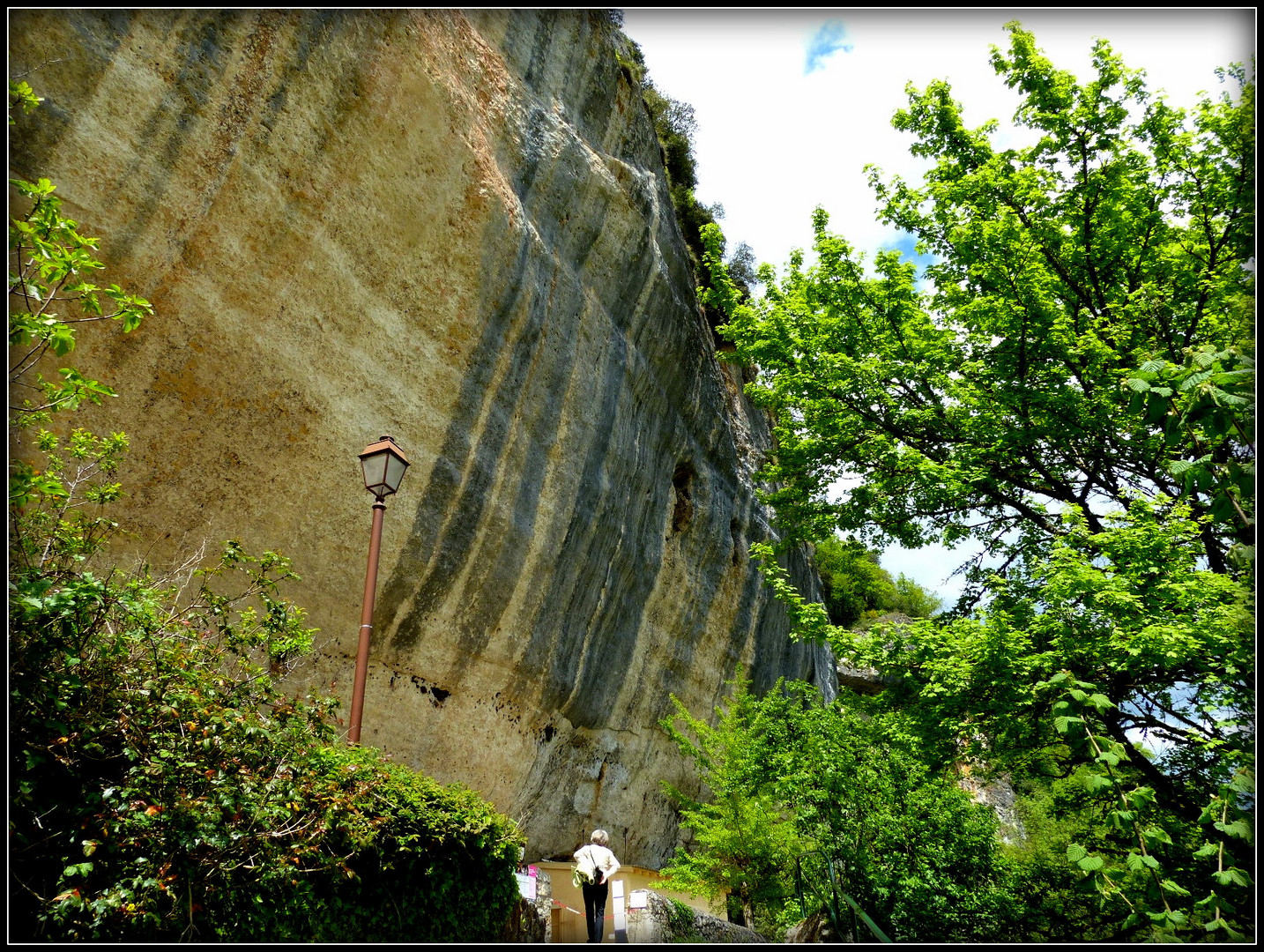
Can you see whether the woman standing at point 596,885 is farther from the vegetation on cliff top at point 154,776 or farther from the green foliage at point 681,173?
the green foliage at point 681,173

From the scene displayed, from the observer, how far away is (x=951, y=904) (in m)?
8.93

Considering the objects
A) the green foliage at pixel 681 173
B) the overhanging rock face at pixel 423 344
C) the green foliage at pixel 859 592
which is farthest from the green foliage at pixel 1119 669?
the green foliage at pixel 859 592

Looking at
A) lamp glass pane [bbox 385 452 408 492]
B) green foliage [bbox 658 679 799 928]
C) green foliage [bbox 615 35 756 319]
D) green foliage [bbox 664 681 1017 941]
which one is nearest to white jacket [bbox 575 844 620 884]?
green foliage [bbox 664 681 1017 941]

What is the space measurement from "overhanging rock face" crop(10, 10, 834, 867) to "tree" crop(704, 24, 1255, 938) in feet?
9.55

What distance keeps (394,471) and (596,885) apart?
419 cm

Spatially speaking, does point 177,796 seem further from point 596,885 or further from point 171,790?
point 596,885

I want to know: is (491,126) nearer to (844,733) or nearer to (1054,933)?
(844,733)

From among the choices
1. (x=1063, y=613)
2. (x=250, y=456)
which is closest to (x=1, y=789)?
(x=250, y=456)

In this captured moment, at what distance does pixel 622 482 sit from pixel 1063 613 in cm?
701

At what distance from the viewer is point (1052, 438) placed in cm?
905

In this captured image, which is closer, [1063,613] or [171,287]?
[171,287]

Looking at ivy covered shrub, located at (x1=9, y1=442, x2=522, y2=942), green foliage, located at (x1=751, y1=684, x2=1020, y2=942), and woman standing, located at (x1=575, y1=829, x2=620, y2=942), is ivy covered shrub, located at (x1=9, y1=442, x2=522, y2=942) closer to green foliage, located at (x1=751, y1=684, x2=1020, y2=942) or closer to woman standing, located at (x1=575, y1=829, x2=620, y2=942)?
woman standing, located at (x1=575, y1=829, x2=620, y2=942)

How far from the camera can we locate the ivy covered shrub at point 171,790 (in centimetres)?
354

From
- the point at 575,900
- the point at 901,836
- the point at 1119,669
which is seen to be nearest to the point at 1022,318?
the point at 1119,669
